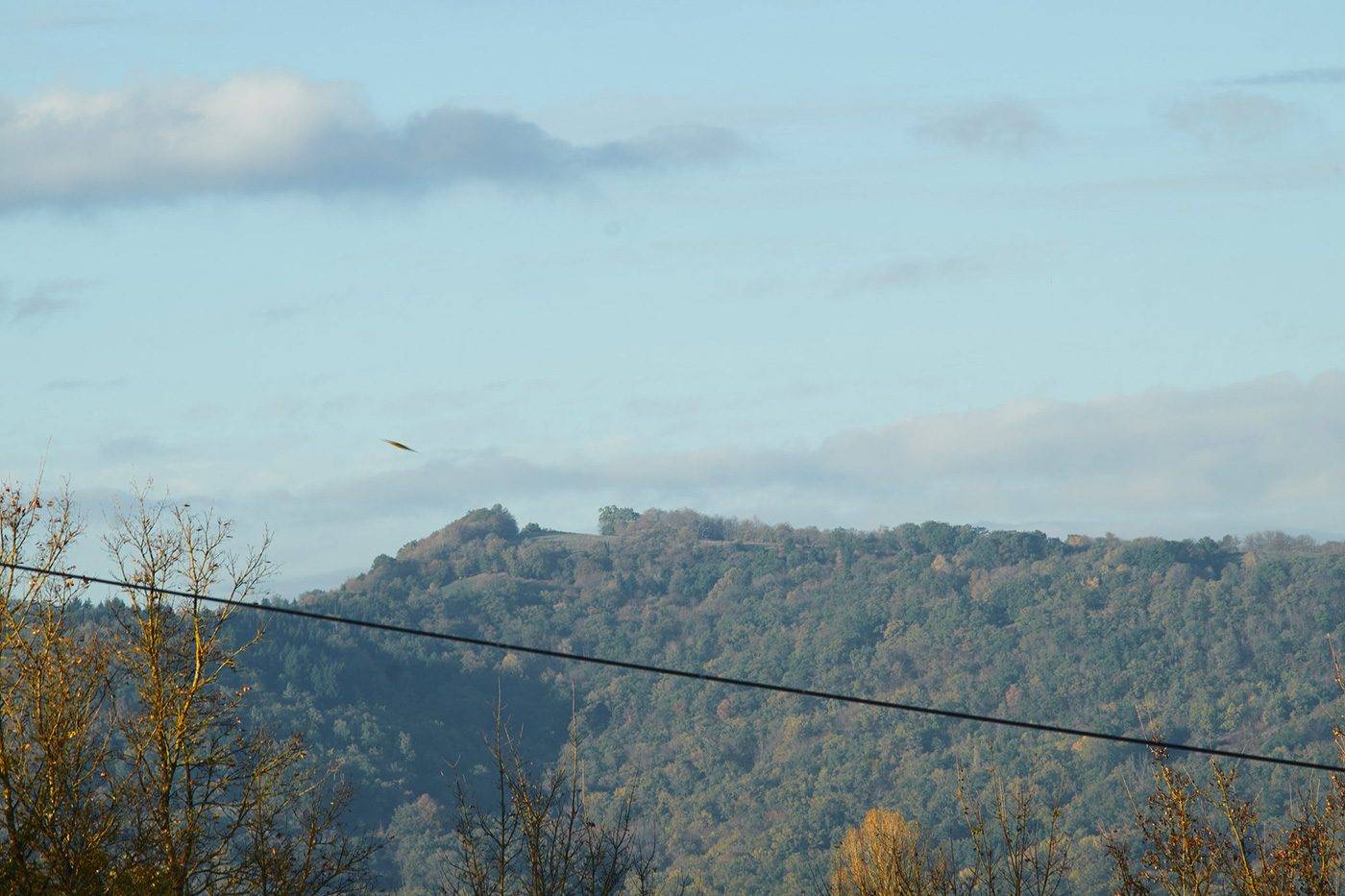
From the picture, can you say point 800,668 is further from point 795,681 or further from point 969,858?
point 969,858

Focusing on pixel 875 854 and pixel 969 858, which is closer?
pixel 875 854

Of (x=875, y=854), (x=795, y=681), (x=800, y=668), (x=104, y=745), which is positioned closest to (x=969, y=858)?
(x=875, y=854)

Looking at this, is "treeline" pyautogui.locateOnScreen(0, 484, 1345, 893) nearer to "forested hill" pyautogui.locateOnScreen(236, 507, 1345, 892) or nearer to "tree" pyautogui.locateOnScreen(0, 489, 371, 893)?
"forested hill" pyautogui.locateOnScreen(236, 507, 1345, 892)

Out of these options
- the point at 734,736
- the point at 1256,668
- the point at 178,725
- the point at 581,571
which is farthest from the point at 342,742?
the point at 178,725

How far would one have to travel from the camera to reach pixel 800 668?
558ft

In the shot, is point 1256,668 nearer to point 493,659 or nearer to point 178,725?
point 493,659

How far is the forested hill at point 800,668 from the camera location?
12800 centimetres

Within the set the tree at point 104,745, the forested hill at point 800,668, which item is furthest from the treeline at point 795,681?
the tree at point 104,745

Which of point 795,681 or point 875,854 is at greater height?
point 795,681

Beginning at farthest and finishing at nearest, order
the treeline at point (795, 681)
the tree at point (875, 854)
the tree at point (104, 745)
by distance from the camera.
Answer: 1. the treeline at point (795, 681)
2. the tree at point (875, 854)
3. the tree at point (104, 745)

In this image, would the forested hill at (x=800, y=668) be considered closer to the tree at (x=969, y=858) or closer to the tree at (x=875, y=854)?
the tree at (x=969, y=858)

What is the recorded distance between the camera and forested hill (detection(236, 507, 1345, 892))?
128 m

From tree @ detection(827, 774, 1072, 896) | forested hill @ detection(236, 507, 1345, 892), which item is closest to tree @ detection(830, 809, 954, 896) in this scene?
tree @ detection(827, 774, 1072, 896)

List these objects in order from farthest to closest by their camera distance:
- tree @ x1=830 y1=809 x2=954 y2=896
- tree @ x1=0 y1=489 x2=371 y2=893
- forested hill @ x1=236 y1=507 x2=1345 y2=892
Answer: forested hill @ x1=236 y1=507 x2=1345 y2=892
tree @ x1=830 y1=809 x2=954 y2=896
tree @ x1=0 y1=489 x2=371 y2=893
